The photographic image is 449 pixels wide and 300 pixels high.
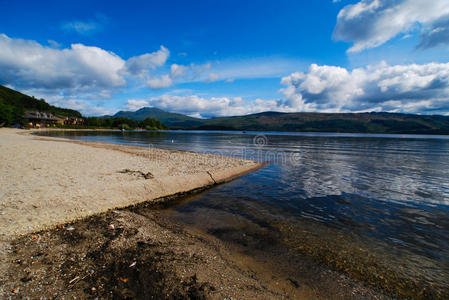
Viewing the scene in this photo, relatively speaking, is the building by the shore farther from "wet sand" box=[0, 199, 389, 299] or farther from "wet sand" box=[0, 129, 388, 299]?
"wet sand" box=[0, 199, 389, 299]

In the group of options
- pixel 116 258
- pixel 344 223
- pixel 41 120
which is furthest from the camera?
pixel 41 120

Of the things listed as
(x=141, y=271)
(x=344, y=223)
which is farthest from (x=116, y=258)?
(x=344, y=223)

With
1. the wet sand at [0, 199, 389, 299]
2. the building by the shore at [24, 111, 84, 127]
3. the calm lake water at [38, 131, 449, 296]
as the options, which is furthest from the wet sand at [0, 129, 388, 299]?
the building by the shore at [24, 111, 84, 127]

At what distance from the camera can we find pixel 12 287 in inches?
175

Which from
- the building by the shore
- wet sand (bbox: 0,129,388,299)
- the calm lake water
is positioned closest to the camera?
wet sand (bbox: 0,129,388,299)

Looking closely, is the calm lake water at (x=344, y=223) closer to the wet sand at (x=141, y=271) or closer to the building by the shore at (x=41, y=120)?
the wet sand at (x=141, y=271)

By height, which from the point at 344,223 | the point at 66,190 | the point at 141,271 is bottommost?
the point at 344,223

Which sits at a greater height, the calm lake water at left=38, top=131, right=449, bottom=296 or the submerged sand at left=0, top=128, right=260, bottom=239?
the submerged sand at left=0, top=128, right=260, bottom=239

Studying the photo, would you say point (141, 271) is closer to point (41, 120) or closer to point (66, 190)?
point (66, 190)

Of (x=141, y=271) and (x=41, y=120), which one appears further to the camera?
(x=41, y=120)

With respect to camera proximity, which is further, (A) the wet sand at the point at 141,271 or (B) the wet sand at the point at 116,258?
(B) the wet sand at the point at 116,258

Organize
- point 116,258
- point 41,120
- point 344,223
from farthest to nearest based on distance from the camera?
point 41,120, point 344,223, point 116,258

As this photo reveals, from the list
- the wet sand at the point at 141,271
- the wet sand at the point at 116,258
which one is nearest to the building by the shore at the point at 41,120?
the wet sand at the point at 116,258

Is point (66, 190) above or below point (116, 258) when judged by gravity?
above
